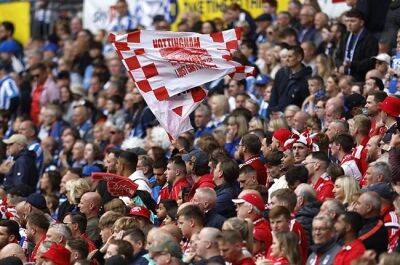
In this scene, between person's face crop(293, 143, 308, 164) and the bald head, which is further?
person's face crop(293, 143, 308, 164)

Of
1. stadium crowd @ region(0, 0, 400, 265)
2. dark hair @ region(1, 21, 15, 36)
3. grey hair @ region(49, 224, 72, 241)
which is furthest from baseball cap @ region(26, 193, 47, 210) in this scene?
dark hair @ region(1, 21, 15, 36)

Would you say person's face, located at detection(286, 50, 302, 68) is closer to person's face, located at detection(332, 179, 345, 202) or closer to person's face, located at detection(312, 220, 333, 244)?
person's face, located at detection(332, 179, 345, 202)

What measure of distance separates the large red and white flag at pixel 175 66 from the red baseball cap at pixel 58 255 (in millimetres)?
3089

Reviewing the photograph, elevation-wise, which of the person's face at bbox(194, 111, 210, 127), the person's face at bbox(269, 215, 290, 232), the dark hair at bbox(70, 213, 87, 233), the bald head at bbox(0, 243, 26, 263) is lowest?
the person's face at bbox(194, 111, 210, 127)

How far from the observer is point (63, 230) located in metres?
15.1

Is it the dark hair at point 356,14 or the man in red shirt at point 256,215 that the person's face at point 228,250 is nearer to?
the man in red shirt at point 256,215

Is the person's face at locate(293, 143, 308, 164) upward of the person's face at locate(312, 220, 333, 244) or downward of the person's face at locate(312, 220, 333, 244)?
downward

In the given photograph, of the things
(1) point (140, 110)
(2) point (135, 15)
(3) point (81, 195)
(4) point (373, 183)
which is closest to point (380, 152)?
(4) point (373, 183)

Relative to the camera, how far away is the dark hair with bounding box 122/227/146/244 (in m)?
13.8

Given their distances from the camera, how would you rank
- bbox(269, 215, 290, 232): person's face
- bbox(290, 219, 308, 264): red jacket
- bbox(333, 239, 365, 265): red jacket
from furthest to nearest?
bbox(290, 219, 308, 264): red jacket
bbox(269, 215, 290, 232): person's face
bbox(333, 239, 365, 265): red jacket

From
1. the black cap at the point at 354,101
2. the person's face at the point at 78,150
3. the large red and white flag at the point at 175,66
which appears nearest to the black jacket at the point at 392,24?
the black cap at the point at 354,101

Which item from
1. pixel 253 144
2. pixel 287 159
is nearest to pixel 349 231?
pixel 287 159

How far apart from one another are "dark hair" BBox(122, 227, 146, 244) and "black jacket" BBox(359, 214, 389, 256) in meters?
2.11

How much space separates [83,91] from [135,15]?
7.14 ft
